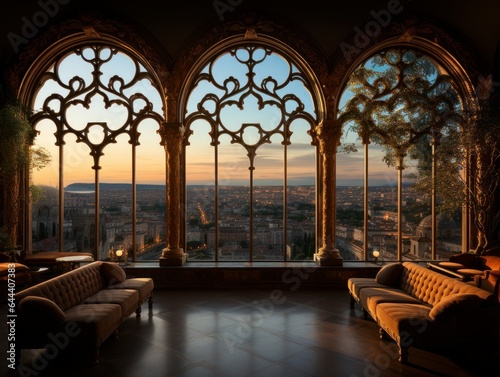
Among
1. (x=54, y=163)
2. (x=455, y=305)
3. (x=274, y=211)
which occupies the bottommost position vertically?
(x=455, y=305)

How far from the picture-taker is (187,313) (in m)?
5.63

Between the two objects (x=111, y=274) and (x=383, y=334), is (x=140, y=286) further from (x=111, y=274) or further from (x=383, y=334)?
(x=383, y=334)

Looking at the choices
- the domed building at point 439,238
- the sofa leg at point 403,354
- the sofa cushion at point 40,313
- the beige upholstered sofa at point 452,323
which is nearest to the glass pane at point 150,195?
the sofa cushion at point 40,313

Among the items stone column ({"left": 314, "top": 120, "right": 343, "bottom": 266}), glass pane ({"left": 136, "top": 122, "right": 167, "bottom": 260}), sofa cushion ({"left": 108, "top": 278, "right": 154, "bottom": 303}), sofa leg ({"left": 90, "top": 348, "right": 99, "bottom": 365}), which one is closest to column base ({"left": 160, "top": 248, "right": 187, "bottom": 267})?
glass pane ({"left": 136, "top": 122, "right": 167, "bottom": 260})

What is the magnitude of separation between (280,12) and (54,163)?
5.50 metres

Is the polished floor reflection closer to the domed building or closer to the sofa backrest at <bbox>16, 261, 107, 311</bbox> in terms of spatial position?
the sofa backrest at <bbox>16, 261, 107, 311</bbox>

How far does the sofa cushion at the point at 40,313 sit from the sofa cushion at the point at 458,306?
3894 millimetres

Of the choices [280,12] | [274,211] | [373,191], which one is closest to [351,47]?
[280,12]

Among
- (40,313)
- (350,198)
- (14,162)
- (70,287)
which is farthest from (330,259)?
(14,162)

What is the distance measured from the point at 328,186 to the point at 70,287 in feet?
16.2

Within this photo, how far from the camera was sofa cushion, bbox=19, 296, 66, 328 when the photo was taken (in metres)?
3.81

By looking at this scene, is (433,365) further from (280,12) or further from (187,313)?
(280,12)

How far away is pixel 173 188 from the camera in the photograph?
24.6 feet

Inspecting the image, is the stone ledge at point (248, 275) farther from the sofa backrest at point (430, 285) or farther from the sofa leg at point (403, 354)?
the sofa leg at point (403, 354)
